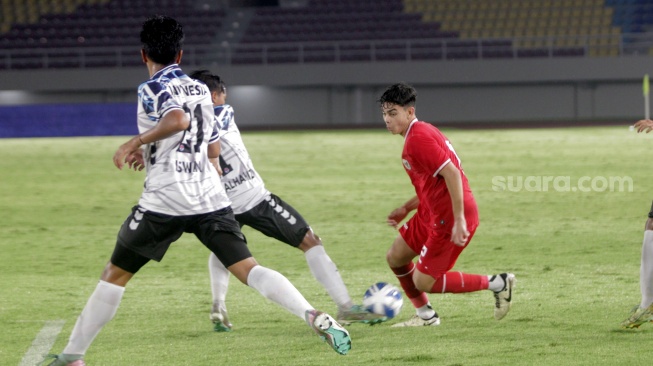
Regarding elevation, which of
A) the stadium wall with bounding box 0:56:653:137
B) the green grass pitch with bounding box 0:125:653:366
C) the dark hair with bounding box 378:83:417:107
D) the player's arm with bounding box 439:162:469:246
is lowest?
the stadium wall with bounding box 0:56:653:137

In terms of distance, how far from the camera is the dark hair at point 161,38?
493cm

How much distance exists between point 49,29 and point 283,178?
2757cm

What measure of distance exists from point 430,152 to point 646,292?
5.40 feet

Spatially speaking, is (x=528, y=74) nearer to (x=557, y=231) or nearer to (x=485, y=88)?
(x=485, y=88)

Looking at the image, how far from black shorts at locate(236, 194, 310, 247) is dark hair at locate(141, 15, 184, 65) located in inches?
70.2

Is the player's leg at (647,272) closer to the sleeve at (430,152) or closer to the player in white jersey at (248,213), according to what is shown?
the sleeve at (430,152)

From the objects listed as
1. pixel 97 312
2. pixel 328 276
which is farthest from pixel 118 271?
pixel 328 276

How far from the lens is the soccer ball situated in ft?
18.7

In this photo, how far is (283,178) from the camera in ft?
58.3

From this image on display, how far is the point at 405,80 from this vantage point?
38688 mm

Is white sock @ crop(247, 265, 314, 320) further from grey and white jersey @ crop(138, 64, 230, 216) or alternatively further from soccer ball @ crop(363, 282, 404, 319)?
soccer ball @ crop(363, 282, 404, 319)
